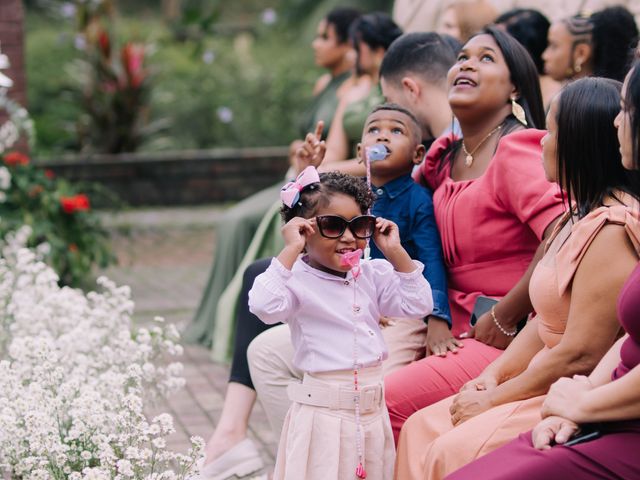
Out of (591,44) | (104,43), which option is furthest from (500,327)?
(104,43)

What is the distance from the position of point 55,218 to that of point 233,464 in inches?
163

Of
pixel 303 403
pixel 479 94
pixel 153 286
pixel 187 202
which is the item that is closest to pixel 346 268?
pixel 303 403

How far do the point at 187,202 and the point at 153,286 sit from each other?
3885 mm

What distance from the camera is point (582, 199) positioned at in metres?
2.98

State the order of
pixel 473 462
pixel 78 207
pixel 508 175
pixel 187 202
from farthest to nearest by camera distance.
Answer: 1. pixel 187 202
2. pixel 78 207
3. pixel 508 175
4. pixel 473 462

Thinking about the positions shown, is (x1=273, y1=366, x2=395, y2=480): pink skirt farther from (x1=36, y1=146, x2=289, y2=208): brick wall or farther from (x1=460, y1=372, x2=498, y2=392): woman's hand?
(x1=36, y1=146, x2=289, y2=208): brick wall

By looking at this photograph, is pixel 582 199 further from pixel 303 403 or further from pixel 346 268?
pixel 303 403

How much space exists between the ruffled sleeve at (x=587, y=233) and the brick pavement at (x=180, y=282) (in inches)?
79.6

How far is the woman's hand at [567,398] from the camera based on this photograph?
8.61 feet

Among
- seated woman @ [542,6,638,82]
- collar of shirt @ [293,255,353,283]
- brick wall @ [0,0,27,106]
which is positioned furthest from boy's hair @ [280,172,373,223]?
brick wall @ [0,0,27,106]

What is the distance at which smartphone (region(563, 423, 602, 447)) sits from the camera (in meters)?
2.57

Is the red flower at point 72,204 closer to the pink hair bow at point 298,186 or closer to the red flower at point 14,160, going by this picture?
the red flower at point 14,160

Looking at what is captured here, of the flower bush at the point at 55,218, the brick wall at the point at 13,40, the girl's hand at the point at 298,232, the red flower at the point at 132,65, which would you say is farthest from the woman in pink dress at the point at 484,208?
the red flower at the point at 132,65

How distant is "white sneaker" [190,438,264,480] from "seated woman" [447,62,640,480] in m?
1.49
